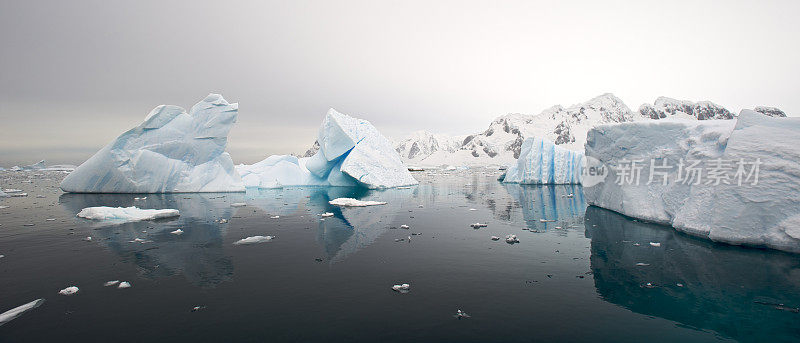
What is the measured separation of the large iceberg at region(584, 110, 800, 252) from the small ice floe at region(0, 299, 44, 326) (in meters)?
15.2

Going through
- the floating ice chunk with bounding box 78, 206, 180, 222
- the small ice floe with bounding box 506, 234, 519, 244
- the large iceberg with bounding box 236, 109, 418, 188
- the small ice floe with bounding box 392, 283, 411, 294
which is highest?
the large iceberg with bounding box 236, 109, 418, 188

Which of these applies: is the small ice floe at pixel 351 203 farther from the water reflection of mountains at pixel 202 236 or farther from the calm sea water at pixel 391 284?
the calm sea water at pixel 391 284

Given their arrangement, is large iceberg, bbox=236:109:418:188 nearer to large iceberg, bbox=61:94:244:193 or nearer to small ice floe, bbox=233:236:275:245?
large iceberg, bbox=61:94:244:193

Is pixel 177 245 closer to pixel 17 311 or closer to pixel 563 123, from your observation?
pixel 17 311

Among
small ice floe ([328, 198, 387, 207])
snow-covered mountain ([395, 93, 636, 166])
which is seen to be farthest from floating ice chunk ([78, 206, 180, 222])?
snow-covered mountain ([395, 93, 636, 166])

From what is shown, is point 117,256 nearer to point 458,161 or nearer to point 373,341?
point 373,341

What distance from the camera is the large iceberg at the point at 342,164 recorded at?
2816 centimetres

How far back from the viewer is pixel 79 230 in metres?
12.2

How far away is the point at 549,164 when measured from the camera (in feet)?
111

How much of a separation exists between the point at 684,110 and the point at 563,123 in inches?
1356

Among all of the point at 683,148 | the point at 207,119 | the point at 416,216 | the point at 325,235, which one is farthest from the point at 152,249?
the point at 207,119

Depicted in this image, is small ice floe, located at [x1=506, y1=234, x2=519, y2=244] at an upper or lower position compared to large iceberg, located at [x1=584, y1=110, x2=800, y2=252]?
lower

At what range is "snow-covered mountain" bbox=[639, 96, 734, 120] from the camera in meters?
112

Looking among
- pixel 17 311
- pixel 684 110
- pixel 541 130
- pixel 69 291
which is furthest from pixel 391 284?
pixel 684 110
